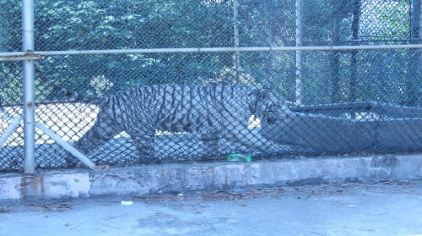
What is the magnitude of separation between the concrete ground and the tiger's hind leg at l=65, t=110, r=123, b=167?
1.43 m

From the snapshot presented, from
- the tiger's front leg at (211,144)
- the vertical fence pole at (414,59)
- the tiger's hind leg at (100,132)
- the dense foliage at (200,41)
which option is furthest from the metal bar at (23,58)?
the vertical fence pole at (414,59)

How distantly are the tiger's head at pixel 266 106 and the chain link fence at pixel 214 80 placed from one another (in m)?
0.01

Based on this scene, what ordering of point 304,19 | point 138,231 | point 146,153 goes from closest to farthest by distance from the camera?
point 138,231 → point 146,153 → point 304,19

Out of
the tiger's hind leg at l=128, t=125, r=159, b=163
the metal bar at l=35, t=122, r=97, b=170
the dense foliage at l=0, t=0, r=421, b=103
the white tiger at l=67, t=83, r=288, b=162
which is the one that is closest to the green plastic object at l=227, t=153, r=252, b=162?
the white tiger at l=67, t=83, r=288, b=162

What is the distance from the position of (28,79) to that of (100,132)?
1831 mm

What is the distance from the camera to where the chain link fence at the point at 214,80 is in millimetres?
6441

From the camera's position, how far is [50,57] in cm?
642

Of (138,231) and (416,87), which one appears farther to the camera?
(416,87)

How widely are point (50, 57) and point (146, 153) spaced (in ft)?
4.60

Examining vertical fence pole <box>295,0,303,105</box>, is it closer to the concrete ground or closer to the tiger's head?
the tiger's head

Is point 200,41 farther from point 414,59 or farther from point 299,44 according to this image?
point 414,59

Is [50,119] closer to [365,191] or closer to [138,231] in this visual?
[138,231]

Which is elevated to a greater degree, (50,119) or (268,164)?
(50,119)

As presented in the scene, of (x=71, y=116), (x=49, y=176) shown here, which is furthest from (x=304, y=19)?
(x=49, y=176)
